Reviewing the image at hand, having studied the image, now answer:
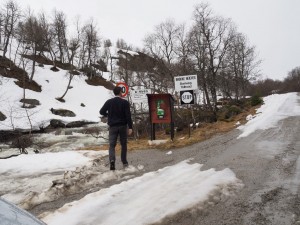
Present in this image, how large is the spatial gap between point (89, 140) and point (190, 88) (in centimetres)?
1507

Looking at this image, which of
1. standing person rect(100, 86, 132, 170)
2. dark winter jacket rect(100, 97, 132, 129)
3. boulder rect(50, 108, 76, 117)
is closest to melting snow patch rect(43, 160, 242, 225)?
standing person rect(100, 86, 132, 170)

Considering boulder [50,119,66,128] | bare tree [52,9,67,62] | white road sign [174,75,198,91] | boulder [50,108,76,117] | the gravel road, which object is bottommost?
boulder [50,119,66,128]

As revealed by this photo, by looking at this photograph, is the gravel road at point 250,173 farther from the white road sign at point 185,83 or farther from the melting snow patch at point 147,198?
the white road sign at point 185,83

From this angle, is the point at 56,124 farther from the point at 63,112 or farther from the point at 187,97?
the point at 187,97

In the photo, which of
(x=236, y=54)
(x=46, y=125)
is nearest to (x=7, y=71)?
(x=46, y=125)

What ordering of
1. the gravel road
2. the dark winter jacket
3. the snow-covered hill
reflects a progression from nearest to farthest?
1. the gravel road
2. the dark winter jacket
3. the snow-covered hill

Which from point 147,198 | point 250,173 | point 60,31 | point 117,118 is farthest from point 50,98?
point 147,198

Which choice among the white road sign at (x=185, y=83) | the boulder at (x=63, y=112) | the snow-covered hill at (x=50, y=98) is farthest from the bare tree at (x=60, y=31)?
the white road sign at (x=185, y=83)

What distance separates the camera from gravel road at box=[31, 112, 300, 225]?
424 centimetres

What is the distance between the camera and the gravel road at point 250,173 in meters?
4.24

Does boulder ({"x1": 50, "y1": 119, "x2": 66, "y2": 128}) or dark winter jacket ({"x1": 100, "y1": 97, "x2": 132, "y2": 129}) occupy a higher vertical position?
dark winter jacket ({"x1": 100, "y1": 97, "x2": 132, "y2": 129})

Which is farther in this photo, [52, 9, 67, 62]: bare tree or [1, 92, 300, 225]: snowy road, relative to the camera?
[52, 9, 67, 62]: bare tree

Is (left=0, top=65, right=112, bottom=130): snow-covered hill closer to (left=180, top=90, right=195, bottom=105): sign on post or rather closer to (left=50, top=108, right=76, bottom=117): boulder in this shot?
(left=50, top=108, right=76, bottom=117): boulder

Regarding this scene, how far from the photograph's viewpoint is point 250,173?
6305 mm
